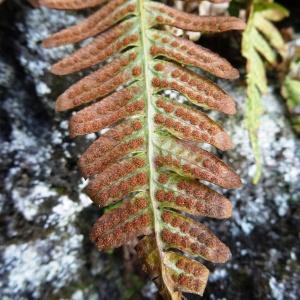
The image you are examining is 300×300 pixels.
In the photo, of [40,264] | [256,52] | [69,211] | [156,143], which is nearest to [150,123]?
[156,143]

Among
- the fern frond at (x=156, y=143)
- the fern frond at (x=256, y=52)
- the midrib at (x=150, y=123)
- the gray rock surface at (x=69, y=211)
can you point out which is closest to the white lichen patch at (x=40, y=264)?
the gray rock surface at (x=69, y=211)

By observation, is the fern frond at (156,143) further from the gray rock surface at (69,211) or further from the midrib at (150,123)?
the gray rock surface at (69,211)

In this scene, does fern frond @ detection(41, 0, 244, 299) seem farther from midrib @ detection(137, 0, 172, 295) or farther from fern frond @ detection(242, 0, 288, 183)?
fern frond @ detection(242, 0, 288, 183)

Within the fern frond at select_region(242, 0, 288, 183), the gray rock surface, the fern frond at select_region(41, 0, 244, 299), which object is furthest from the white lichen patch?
the fern frond at select_region(242, 0, 288, 183)

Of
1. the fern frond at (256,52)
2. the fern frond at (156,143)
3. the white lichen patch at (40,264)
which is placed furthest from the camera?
the fern frond at (256,52)

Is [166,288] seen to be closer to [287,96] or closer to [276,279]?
[276,279]

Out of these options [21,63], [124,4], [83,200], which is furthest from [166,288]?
[21,63]
